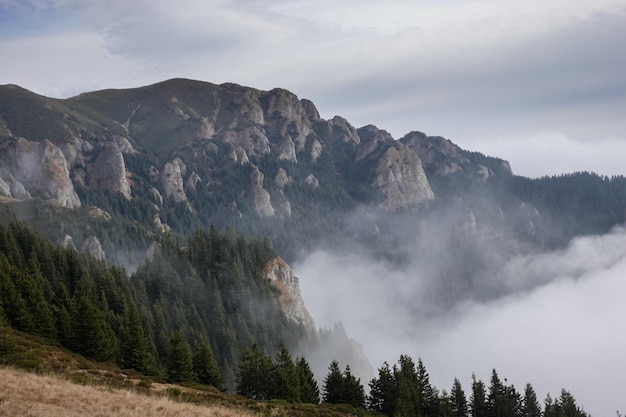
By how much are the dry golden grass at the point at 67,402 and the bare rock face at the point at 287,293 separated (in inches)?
4763

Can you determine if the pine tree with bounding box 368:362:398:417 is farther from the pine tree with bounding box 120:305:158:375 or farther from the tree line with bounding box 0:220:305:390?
the pine tree with bounding box 120:305:158:375

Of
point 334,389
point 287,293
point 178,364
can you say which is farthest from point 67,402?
point 287,293

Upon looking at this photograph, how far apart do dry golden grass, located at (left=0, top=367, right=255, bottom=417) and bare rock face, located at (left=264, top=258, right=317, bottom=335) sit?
12099 cm

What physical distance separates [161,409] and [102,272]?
271 feet

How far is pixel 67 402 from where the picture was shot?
75.1ft

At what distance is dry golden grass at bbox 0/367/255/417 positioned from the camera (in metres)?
20.7

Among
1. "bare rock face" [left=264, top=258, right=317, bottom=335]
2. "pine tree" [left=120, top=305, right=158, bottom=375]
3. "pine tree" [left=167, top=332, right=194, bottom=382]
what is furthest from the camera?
"bare rock face" [left=264, top=258, right=317, bottom=335]

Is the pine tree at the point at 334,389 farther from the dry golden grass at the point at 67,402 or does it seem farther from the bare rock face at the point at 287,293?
the bare rock face at the point at 287,293

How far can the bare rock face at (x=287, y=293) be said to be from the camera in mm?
148500

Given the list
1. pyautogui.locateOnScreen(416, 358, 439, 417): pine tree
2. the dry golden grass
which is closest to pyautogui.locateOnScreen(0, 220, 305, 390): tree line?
the dry golden grass

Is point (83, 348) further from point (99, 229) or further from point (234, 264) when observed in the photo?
point (99, 229)

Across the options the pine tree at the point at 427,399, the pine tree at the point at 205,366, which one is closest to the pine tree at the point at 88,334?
the pine tree at the point at 205,366

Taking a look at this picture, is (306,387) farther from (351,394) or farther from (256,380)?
(351,394)

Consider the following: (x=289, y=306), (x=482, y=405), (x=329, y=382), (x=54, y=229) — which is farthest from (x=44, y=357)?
(x=54, y=229)
